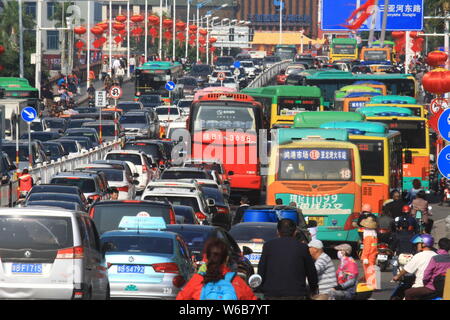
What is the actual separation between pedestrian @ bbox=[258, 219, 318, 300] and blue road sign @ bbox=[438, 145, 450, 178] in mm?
7331

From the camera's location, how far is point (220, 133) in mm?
41344

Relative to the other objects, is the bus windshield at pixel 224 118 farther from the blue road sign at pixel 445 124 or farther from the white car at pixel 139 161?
the blue road sign at pixel 445 124

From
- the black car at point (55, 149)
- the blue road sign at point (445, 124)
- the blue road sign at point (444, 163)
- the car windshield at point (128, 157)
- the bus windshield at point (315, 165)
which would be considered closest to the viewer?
the blue road sign at point (444, 163)

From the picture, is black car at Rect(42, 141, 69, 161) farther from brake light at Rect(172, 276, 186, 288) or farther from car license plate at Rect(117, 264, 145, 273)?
brake light at Rect(172, 276, 186, 288)

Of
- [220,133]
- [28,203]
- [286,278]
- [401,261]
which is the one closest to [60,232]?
[286,278]

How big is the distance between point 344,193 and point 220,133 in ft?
40.4

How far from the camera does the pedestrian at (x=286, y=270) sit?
42.6ft

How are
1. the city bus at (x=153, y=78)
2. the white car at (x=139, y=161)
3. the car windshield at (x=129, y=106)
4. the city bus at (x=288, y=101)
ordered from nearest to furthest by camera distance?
the white car at (x=139, y=161) → the city bus at (x=288, y=101) → the car windshield at (x=129, y=106) → the city bus at (x=153, y=78)

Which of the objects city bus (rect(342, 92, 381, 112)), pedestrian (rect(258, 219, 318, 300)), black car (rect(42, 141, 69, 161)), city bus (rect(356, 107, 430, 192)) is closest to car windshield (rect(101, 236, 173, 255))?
pedestrian (rect(258, 219, 318, 300))

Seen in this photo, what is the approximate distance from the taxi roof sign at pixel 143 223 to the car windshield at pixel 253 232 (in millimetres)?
2272

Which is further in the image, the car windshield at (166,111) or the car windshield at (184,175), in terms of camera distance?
the car windshield at (166,111)

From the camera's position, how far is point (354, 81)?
2510 inches

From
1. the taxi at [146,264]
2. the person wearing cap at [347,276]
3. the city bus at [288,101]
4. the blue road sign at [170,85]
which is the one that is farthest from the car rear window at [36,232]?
the blue road sign at [170,85]

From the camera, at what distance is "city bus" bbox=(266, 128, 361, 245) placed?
2931cm
